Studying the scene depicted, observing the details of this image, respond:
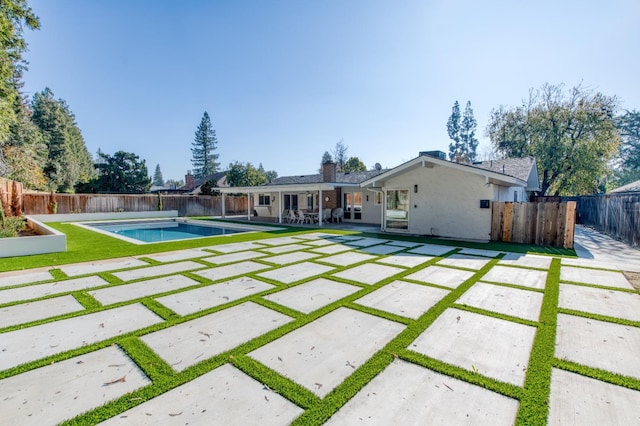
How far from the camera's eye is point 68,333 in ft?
12.0

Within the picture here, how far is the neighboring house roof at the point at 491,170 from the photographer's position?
11.2 meters

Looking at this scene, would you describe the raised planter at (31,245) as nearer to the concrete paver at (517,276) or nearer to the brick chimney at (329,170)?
the concrete paver at (517,276)

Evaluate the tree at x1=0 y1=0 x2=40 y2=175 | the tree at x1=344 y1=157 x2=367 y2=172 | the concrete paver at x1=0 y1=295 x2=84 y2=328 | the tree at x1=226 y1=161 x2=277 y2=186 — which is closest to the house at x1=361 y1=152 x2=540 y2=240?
the concrete paver at x1=0 y1=295 x2=84 y2=328

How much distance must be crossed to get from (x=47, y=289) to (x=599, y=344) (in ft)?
27.7

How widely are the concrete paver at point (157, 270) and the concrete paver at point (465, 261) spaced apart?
6234 mm

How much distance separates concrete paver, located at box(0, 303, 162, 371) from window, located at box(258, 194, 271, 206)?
19370 mm

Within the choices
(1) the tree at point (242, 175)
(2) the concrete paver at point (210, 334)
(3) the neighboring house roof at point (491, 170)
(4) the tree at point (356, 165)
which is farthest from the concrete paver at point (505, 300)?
(4) the tree at point (356, 165)

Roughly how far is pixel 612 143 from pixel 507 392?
99.0 feet

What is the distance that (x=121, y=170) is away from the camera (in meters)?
31.3

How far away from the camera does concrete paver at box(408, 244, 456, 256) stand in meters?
9.14

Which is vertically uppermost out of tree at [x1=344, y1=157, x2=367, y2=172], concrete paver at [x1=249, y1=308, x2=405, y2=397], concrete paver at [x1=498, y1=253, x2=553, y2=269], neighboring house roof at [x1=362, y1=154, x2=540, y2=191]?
tree at [x1=344, y1=157, x2=367, y2=172]

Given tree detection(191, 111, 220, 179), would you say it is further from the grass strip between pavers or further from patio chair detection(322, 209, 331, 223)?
the grass strip between pavers

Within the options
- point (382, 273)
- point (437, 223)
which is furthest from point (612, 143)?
point (382, 273)

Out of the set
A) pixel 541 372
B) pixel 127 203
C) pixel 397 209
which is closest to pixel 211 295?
pixel 541 372
